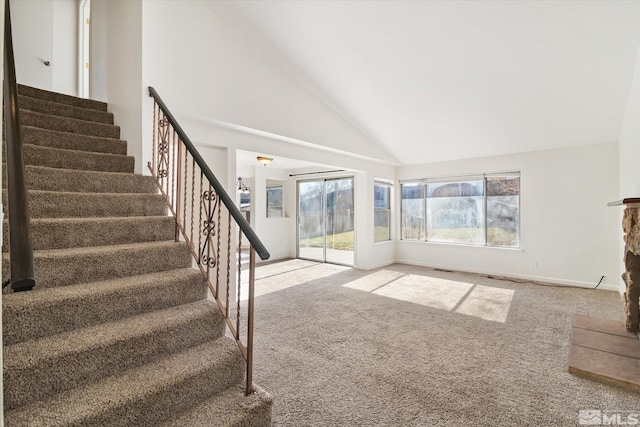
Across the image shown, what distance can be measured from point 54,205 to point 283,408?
2142 millimetres

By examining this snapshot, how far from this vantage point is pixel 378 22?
10.4 ft

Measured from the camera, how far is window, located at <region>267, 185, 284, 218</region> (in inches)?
305

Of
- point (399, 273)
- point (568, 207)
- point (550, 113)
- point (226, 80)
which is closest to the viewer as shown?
point (226, 80)

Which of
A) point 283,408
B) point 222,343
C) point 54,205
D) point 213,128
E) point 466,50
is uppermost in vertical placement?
point 466,50

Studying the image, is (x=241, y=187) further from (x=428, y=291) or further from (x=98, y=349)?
(x=98, y=349)

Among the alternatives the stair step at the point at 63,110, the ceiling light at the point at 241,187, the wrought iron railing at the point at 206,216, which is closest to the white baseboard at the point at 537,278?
the wrought iron railing at the point at 206,216

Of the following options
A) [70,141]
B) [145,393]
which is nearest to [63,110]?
[70,141]

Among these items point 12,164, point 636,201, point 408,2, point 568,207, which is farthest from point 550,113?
point 12,164

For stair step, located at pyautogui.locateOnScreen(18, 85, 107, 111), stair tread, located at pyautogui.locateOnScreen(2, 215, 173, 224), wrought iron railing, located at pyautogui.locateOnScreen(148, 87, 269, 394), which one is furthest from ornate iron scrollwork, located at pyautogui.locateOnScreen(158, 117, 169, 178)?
stair step, located at pyautogui.locateOnScreen(18, 85, 107, 111)

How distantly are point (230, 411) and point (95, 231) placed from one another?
5.08 feet

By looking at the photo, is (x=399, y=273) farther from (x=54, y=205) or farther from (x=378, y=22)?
(x=54, y=205)

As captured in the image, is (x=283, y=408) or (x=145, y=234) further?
(x=145, y=234)

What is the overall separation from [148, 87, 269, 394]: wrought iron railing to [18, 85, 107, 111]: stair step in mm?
1006

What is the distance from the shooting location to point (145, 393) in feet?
4.76
